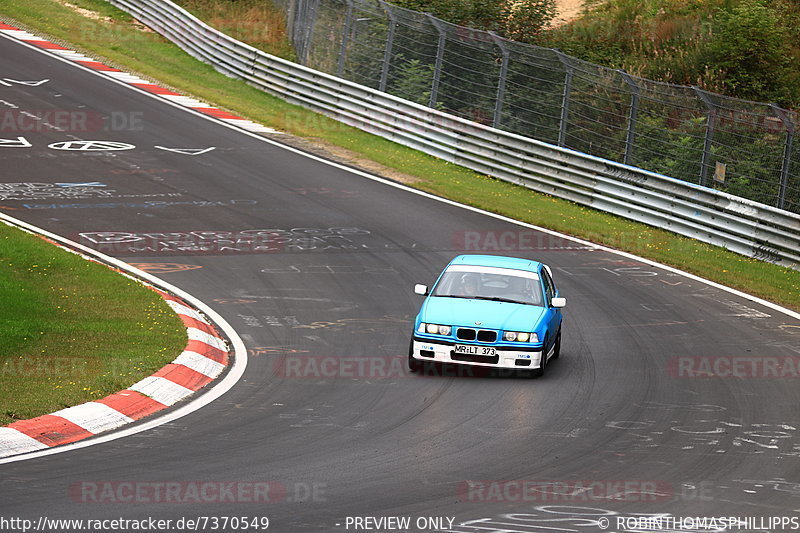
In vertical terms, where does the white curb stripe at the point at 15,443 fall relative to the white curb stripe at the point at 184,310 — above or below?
below

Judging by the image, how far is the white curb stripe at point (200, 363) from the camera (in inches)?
530

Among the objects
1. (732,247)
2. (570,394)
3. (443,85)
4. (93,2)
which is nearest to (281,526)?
(570,394)

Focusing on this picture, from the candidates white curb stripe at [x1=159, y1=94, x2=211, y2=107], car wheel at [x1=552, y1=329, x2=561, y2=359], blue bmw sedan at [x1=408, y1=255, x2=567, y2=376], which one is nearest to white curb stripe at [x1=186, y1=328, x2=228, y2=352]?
blue bmw sedan at [x1=408, y1=255, x2=567, y2=376]

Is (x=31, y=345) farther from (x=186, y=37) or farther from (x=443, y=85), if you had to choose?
(x=186, y=37)

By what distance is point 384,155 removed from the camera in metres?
27.4

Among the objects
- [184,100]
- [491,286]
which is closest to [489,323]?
[491,286]

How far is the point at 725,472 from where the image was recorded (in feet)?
33.9

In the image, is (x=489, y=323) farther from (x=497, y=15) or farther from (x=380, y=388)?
(x=497, y=15)

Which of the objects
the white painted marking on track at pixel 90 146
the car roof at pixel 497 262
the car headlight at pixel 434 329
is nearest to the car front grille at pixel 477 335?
the car headlight at pixel 434 329

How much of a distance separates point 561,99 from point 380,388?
1418 cm

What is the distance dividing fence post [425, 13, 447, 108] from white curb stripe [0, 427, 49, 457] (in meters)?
19.3

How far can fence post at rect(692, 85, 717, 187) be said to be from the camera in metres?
22.2

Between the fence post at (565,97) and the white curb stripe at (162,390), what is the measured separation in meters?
14.9

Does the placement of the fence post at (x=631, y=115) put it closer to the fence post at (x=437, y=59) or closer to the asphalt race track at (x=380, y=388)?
the asphalt race track at (x=380, y=388)
